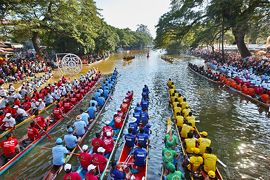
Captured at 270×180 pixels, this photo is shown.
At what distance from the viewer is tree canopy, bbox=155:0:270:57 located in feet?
92.9

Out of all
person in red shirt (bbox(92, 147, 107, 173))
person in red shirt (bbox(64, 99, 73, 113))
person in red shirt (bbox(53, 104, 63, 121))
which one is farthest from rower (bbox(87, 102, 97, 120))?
person in red shirt (bbox(92, 147, 107, 173))

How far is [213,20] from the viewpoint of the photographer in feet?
121

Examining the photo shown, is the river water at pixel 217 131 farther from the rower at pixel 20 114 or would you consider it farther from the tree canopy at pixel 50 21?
the tree canopy at pixel 50 21

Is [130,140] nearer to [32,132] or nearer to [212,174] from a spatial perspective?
[212,174]

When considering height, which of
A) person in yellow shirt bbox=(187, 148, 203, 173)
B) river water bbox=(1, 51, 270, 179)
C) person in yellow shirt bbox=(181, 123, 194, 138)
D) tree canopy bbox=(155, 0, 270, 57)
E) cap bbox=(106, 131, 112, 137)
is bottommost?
river water bbox=(1, 51, 270, 179)

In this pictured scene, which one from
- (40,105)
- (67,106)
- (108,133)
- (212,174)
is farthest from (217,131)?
(40,105)

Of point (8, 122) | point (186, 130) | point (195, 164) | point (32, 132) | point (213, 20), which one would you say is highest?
point (213, 20)

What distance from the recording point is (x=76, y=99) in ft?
65.9

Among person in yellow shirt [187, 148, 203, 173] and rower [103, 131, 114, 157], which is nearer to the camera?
person in yellow shirt [187, 148, 203, 173]

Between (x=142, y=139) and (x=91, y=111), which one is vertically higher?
(x=91, y=111)

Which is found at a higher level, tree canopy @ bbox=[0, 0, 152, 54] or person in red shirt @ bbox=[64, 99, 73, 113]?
tree canopy @ bbox=[0, 0, 152, 54]

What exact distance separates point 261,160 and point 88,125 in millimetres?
9204

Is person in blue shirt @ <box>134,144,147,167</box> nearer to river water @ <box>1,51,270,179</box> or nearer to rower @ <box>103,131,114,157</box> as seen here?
river water @ <box>1,51,270,179</box>

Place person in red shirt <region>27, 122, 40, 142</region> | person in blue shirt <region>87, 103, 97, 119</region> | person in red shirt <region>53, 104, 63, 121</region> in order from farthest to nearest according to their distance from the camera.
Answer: person in red shirt <region>53, 104, 63, 121</region>
person in blue shirt <region>87, 103, 97, 119</region>
person in red shirt <region>27, 122, 40, 142</region>
